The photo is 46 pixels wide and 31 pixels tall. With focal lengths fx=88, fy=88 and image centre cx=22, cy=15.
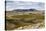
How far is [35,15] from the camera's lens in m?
1.37

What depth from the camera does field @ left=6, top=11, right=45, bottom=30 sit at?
1345 millimetres

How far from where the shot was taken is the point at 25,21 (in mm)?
1363

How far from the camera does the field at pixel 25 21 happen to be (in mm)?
1345

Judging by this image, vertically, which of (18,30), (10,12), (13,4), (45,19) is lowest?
(18,30)

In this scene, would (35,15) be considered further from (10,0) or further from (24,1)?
(10,0)

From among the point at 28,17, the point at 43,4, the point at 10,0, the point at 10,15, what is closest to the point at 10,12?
the point at 10,15

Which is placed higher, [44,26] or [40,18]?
[40,18]

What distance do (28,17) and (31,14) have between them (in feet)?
0.22

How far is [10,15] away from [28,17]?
276 millimetres

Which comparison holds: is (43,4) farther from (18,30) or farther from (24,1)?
(18,30)

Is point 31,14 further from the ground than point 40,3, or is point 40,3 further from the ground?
point 40,3

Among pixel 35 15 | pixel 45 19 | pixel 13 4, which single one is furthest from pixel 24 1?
pixel 45 19

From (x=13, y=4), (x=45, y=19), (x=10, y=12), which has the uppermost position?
(x=13, y=4)

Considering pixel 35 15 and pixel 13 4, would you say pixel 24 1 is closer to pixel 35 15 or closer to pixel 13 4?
pixel 13 4
